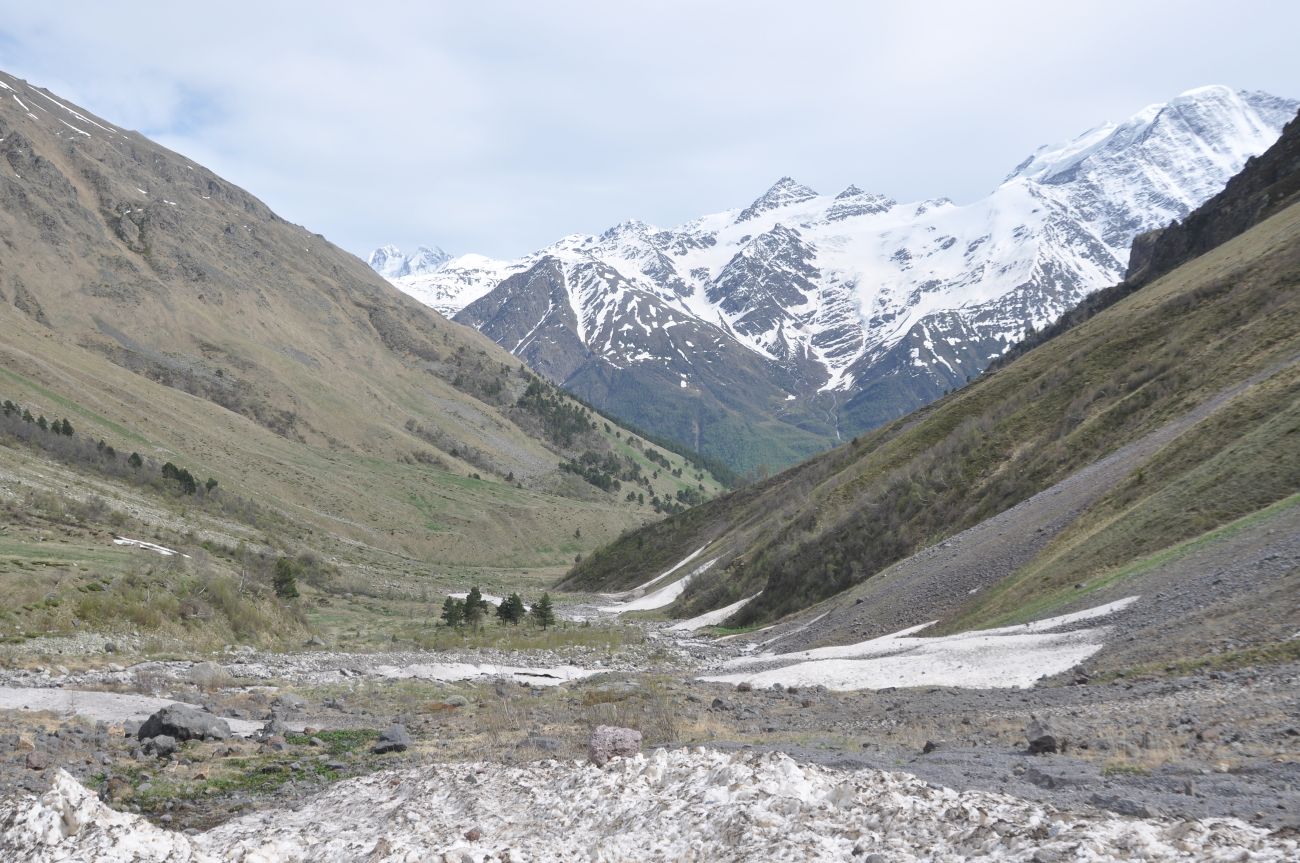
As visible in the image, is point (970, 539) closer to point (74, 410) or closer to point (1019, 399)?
point (1019, 399)

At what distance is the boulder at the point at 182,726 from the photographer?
51.1 ft

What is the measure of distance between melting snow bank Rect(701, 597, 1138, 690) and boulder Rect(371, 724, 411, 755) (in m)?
12.1

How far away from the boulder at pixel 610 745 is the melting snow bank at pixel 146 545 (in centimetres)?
3555

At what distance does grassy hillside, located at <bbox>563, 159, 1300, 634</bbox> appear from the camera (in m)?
26.5

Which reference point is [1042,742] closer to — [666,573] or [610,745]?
[610,745]

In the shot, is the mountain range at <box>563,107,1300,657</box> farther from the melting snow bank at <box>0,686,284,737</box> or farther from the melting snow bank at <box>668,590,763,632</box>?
the melting snow bank at <box>0,686,284,737</box>

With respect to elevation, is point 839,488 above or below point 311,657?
above

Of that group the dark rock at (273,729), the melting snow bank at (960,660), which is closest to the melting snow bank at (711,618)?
the melting snow bank at (960,660)

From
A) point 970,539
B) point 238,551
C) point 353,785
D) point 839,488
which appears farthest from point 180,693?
point 839,488

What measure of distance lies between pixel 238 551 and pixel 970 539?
144 ft

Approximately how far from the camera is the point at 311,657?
3122 cm

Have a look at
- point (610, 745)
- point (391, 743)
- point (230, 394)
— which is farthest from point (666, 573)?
point (230, 394)

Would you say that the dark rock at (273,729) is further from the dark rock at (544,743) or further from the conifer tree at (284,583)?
the conifer tree at (284,583)

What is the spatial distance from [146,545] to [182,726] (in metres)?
33.7
